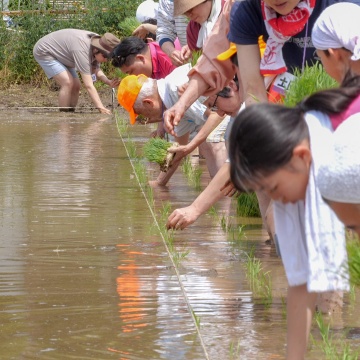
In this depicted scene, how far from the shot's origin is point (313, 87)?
14.4 feet

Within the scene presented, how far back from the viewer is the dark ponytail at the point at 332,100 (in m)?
2.67

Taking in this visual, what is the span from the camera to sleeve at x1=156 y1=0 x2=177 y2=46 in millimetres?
9013

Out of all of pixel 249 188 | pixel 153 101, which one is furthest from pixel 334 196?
pixel 153 101

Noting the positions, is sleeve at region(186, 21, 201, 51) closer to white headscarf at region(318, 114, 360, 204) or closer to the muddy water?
the muddy water

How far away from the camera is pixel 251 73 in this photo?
477cm

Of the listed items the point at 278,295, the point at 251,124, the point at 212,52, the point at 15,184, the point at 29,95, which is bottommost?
the point at 29,95

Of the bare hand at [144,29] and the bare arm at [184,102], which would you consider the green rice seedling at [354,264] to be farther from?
the bare hand at [144,29]

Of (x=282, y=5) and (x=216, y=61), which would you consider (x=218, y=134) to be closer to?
(x=216, y=61)

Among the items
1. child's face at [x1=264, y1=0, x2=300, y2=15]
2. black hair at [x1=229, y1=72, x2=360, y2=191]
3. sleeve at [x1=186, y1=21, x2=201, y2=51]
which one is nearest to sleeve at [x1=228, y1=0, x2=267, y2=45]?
child's face at [x1=264, y1=0, x2=300, y2=15]

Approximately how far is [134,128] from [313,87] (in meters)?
7.76

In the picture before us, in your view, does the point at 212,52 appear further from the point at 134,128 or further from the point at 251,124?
the point at 134,128

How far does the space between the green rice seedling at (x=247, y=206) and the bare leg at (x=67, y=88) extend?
7.86 m

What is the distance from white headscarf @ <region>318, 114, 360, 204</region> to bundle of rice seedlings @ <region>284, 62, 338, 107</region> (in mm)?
1886

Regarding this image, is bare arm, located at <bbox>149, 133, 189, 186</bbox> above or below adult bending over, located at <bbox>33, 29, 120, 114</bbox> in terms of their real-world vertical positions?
above
